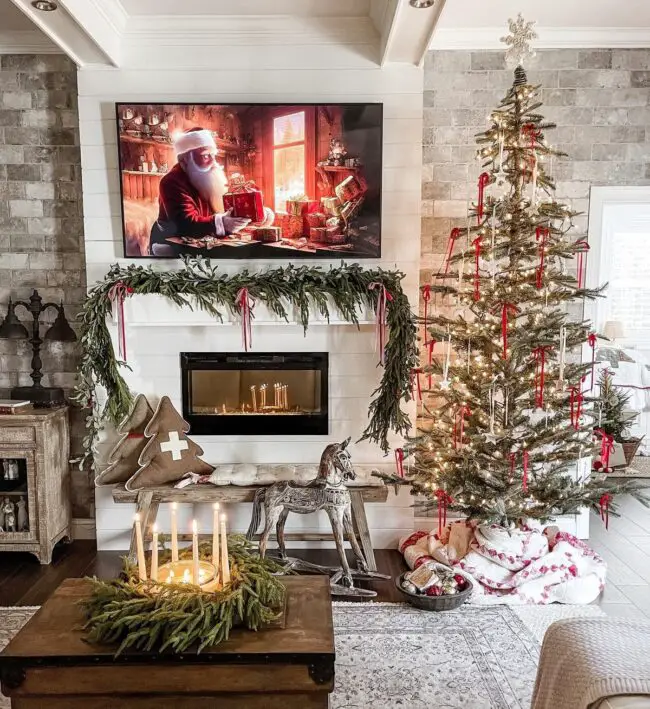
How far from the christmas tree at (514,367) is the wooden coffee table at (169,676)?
154 cm

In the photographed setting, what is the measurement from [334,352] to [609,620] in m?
2.27

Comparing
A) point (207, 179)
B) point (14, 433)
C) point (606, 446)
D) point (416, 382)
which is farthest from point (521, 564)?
point (14, 433)

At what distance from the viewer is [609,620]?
6.19 ft

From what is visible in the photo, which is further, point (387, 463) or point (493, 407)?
point (387, 463)

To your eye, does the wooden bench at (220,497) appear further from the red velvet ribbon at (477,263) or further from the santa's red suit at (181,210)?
the santa's red suit at (181,210)

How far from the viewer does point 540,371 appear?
321 cm

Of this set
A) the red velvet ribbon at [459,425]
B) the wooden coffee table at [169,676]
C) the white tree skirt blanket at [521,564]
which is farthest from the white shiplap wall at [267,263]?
the wooden coffee table at [169,676]

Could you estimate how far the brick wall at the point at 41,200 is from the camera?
379 cm

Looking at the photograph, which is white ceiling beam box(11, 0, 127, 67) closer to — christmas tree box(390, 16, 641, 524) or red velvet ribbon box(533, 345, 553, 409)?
christmas tree box(390, 16, 641, 524)

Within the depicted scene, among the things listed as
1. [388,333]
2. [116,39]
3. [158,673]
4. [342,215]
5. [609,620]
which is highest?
[116,39]

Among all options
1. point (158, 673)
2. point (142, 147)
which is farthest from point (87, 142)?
point (158, 673)

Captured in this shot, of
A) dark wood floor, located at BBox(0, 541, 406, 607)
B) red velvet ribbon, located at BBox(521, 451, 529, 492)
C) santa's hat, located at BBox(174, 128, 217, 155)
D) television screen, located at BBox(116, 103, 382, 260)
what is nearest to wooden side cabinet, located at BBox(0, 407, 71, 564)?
dark wood floor, located at BBox(0, 541, 406, 607)

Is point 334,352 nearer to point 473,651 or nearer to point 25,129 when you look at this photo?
point 473,651

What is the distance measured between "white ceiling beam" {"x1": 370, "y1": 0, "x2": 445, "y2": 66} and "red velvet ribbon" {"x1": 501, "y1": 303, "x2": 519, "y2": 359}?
4.73 ft
